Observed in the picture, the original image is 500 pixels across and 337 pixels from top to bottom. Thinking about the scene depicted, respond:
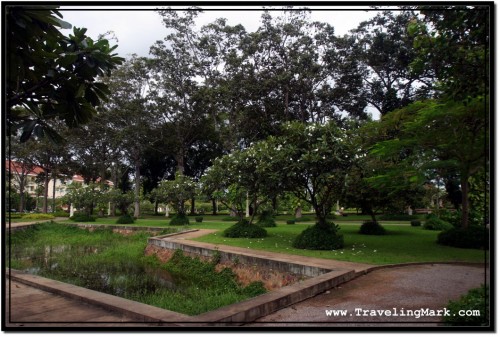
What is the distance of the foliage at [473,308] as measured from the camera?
309 centimetres

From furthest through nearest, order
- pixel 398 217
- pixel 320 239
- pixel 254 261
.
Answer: pixel 398 217
pixel 320 239
pixel 254 261

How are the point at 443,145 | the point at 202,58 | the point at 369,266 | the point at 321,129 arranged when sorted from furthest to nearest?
the point at 202,58
the point at 321,129
the point at 369,266
the point at 443,145

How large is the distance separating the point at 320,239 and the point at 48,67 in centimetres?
835

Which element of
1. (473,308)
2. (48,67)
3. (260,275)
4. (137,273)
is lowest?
(137,273)

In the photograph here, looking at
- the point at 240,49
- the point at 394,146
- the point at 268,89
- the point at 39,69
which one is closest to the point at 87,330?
the point at 39,69

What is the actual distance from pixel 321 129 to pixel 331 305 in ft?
21.1

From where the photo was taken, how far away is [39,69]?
3.52 meters

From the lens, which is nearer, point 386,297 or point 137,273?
point 386,297

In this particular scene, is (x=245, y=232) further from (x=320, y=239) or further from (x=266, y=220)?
(x=266, y=220)

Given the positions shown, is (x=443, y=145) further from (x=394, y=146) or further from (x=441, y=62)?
(x=394, y=146)

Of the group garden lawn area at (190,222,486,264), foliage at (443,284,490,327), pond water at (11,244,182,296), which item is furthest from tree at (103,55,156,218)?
foliage at (443,284,490,327)

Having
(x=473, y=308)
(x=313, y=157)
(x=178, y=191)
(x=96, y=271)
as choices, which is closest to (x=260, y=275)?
(x=313, y=157)

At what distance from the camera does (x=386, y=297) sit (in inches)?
195

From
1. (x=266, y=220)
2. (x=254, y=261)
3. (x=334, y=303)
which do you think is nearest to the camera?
(x=334, y=303)
